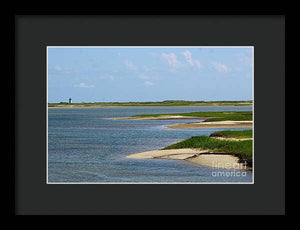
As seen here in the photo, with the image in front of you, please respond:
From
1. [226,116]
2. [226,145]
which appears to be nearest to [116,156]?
[226,145]

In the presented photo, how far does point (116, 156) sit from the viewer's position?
15.1 m

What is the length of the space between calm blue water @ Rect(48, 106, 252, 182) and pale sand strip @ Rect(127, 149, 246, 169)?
163 millimetres

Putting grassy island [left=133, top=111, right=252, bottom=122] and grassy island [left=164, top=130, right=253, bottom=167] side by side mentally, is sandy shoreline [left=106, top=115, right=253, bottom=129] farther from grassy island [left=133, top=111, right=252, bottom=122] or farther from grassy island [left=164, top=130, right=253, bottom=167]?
grassy island [left=164, top=130, right=253, bottom=167]

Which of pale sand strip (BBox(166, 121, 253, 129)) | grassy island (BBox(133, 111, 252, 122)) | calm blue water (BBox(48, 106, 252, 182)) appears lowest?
calm blue water (BBox(48, 106, 252, 182))

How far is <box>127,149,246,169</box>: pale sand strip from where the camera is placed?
10616 millimetres

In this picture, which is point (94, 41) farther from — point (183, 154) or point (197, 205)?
point (183, 154)

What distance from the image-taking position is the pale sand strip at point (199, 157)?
10.6 meters

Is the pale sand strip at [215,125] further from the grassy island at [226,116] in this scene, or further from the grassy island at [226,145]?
the grassy island at [226,145]

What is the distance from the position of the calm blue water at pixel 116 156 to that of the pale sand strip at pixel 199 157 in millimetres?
163

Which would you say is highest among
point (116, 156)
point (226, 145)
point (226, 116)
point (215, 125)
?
point (226, 116)

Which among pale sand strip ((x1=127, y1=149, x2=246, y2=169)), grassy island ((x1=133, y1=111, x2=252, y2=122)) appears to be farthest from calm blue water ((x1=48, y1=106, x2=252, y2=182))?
grassy island ((x1=133, y1=111, x2=252, y2=122))

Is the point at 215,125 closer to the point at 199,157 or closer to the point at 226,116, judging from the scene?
the point at 226,116

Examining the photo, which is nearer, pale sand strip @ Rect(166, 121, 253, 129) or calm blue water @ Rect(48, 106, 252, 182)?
calm blue water @ Rect(48, 106, 252, 182)

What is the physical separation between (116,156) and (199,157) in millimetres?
3407
